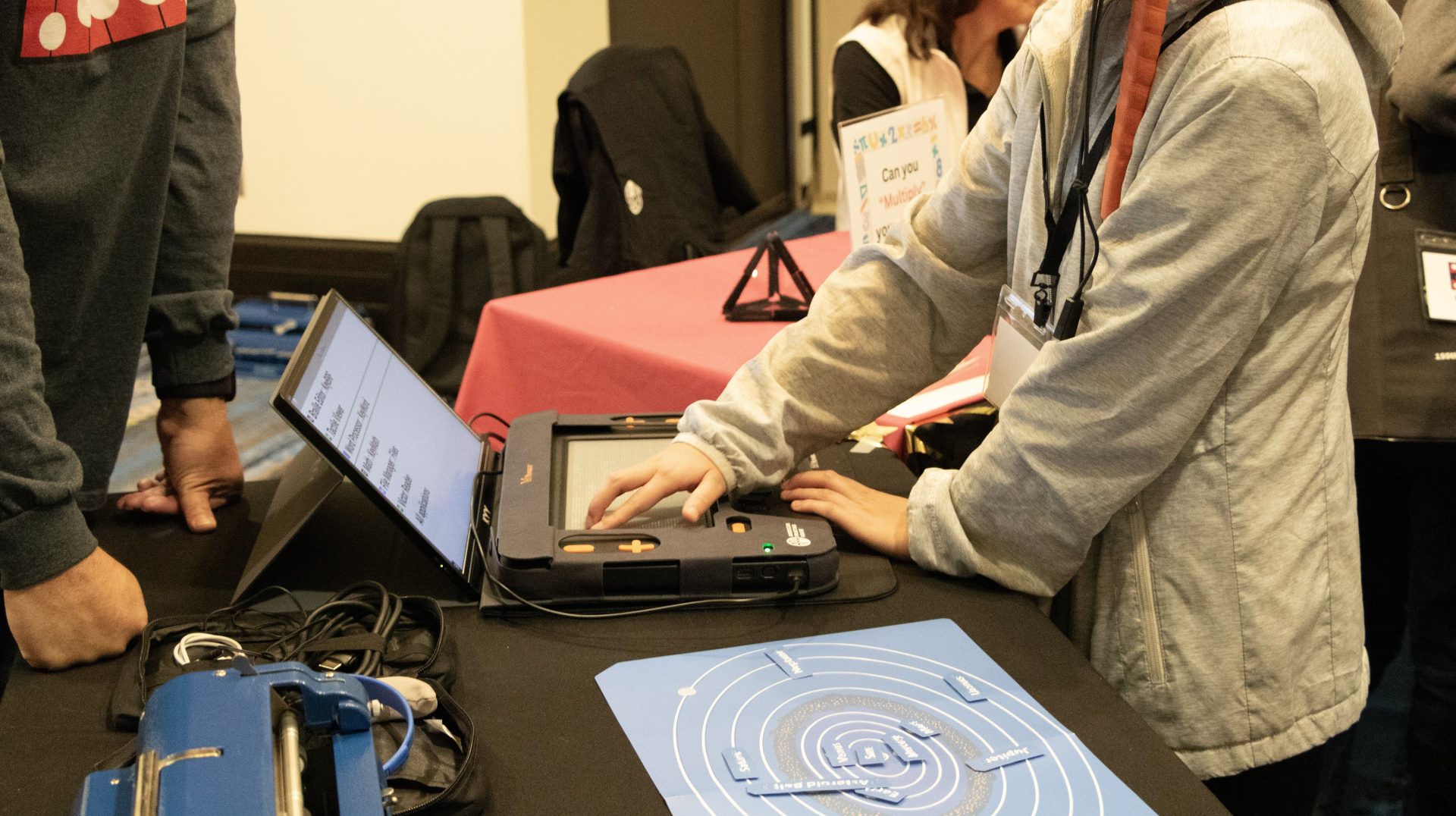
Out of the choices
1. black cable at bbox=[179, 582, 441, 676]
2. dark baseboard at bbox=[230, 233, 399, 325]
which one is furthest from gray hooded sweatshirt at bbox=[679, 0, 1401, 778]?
dark baseboard at bbox=[230, 233, 399, 325]

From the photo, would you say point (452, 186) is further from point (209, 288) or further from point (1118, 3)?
point (1118, 3)

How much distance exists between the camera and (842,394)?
1.08 m

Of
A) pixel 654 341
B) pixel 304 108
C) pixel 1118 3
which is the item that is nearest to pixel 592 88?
pixel 654 341

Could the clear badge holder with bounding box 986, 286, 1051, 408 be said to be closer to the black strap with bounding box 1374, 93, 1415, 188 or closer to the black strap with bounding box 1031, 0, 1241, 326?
the black strap with bounding box 1031, 0, 1241, 326

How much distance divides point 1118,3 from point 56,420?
943mm

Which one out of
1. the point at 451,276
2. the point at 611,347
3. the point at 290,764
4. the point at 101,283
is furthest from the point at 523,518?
the point at 451,276

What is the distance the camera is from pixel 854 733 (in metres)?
0.72

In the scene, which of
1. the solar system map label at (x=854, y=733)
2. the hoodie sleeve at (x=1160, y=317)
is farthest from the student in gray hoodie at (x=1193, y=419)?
the solar system map label at (x=854, y=733)

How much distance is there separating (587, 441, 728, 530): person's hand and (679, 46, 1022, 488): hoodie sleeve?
46 mm

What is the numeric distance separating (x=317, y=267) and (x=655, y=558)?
3229mm

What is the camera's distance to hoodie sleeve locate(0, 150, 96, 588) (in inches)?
30.2

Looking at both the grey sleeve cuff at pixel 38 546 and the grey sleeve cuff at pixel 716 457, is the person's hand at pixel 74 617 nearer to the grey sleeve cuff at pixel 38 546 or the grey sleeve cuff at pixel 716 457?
the grey sleeve cuff at pixel 38 546

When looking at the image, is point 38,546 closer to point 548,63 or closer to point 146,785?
point 146,785

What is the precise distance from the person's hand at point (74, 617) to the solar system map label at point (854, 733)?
35 centimetres
